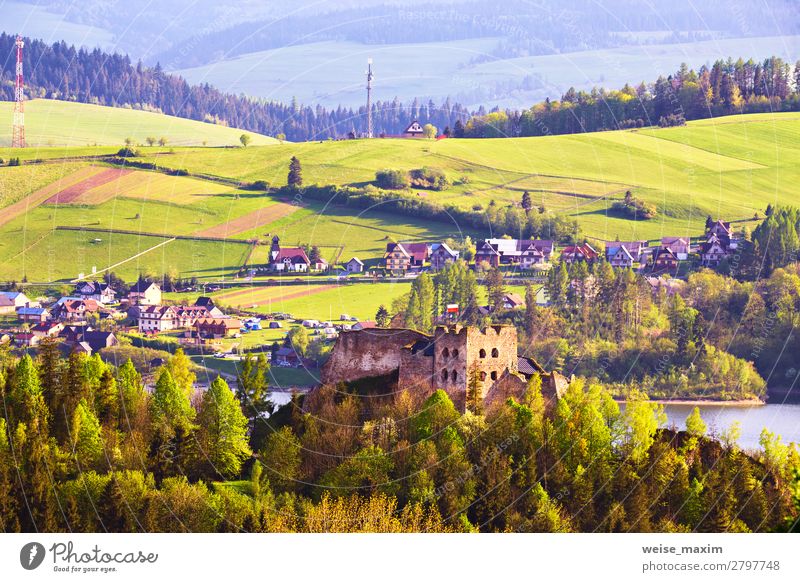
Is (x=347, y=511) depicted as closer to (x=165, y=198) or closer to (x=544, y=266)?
(x=544, y=266)

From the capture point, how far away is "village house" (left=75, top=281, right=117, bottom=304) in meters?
128

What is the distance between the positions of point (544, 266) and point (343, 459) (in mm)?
61822

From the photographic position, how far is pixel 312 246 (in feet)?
429

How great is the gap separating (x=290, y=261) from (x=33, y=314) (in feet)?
56.3

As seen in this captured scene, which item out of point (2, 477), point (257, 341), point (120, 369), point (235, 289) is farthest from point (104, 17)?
point (2, 477)

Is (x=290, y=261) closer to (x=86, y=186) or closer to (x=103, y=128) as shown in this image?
(x=86, y=186)

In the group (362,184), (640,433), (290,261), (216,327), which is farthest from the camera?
(362,184)

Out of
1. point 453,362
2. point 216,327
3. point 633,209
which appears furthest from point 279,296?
point 453,362

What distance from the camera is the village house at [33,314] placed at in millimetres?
126000

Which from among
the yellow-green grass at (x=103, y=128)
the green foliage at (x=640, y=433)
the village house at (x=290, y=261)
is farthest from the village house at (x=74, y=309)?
the green foliage at (x=640, y=433)

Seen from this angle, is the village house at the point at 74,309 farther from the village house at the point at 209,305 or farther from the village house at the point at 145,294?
the village house at the point at 209,305

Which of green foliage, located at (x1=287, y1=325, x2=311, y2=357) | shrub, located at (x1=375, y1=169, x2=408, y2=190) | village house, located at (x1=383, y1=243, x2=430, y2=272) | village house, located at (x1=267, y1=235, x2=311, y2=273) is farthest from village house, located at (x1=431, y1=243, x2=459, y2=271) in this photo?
green foliage, located at (x1=287, y1=325, x2=311, y2=357)

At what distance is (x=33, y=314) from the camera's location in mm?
126688

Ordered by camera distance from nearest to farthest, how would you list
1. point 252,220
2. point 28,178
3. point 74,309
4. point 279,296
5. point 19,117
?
point 279,296, point 74,309, point 252,220, point 28,178, point 19,117
